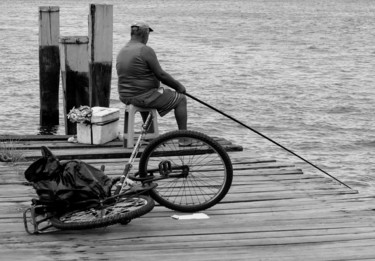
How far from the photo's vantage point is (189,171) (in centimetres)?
783

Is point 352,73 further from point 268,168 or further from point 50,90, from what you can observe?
point 268,168

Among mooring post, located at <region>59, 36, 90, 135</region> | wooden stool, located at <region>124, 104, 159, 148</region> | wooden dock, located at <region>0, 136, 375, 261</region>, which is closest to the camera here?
wooden dock, located at <region>0, 136, 375, 261</region>

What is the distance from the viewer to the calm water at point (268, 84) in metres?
20.2

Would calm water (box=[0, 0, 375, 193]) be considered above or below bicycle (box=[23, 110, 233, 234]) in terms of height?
below

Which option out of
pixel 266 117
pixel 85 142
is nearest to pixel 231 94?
pixel 266 117

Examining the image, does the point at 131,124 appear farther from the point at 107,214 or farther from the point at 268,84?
the point at 268,84

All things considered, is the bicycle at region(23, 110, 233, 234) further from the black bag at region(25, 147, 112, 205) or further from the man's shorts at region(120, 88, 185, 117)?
the man's shorts at region(120, 88, 185, 117)

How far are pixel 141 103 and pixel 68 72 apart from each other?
4195mm

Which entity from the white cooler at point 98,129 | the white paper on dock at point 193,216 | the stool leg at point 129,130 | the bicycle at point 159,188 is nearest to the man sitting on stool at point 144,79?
the stool leg at point 129,130

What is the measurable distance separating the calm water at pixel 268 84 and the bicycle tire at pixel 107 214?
4.45m

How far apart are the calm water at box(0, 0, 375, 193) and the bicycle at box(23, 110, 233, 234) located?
139 inches

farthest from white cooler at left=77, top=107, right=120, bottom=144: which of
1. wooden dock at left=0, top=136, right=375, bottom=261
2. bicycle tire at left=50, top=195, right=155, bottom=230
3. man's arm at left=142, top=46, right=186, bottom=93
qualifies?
bicycle tire at left=50, top=195, right=155, bottom=230

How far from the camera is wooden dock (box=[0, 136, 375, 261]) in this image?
6.67 meters

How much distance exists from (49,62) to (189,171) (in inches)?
372
